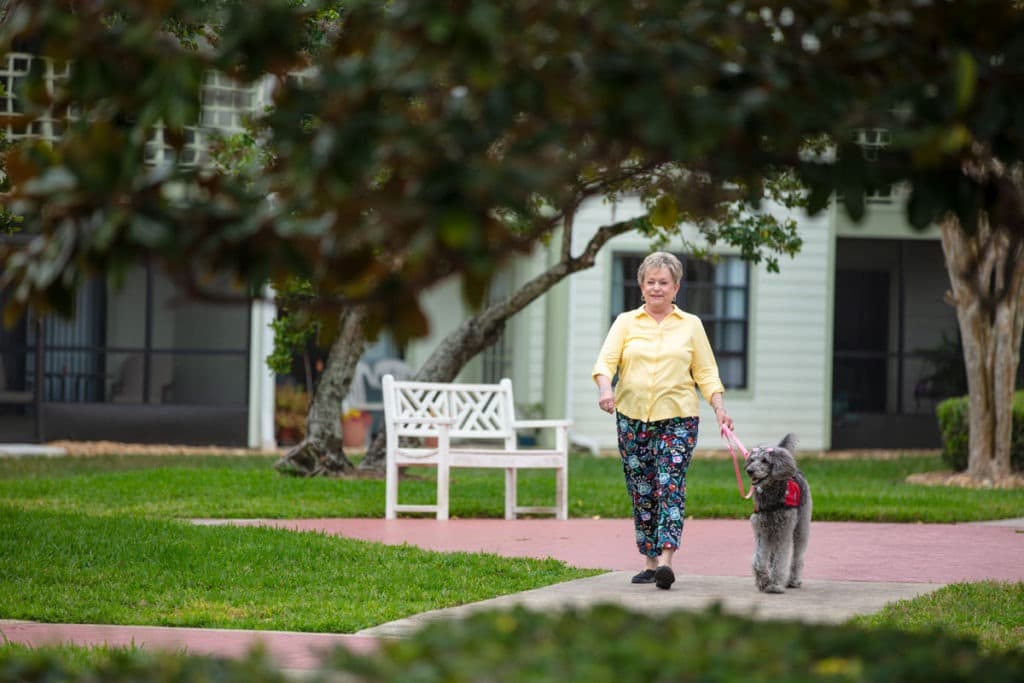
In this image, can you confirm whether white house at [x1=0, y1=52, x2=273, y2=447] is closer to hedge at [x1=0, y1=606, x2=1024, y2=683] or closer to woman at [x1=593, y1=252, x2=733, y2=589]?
woman at [x1=593, y1=252, x2=733, y2=589]

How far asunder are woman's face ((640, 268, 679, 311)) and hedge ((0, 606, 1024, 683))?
5.01 m

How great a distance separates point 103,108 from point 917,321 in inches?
854

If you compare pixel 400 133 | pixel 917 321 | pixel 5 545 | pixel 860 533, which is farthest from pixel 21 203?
pixel 917 321

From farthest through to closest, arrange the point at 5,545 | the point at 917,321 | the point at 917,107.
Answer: the point at 917,321, the point at 5,545, the point at 917,107

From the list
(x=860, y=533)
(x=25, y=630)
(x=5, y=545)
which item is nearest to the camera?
(x=25, y=630)

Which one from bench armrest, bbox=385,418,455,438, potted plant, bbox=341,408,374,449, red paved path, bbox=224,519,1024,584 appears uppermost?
bench armrest, bbox=385,418,455,438

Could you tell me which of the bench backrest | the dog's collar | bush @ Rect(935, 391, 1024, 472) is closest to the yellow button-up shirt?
the dog's collar

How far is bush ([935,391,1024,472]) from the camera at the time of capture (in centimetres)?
1723

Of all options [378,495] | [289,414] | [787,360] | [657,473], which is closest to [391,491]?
[378,495]

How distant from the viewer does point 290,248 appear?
304 centimetres

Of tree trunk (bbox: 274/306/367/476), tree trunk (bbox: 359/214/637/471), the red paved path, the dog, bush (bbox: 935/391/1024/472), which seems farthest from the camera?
bush (bbox: 935/391/1024/472)

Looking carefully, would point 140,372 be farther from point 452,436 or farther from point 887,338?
point 887,338

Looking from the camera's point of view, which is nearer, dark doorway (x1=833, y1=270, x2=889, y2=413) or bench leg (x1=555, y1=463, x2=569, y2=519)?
bench leg (x1=555, y1=463, x2=569, y2=519)

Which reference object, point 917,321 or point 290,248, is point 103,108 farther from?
point 917,321
